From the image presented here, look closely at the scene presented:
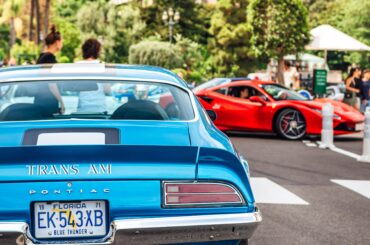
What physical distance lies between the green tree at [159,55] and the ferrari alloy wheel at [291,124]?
119 ft

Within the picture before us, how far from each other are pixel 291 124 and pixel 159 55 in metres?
36.9

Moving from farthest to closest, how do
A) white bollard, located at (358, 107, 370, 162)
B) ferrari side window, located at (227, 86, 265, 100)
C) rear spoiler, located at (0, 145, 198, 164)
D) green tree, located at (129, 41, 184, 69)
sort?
green tree, located at (129, 41, 184, 69)
ferrari side window, located at (227, 86, 265, 100)
white bollard, located at (358, 107, 370, 162)
rear spoiler, located at (0, 145, 198, 164)

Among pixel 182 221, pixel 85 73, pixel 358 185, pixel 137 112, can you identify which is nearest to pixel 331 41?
pixel 358 185

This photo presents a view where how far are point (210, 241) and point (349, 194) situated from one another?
4.96 metres

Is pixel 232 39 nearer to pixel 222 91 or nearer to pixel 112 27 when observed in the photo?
pixel 112 27

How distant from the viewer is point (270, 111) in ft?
50.8

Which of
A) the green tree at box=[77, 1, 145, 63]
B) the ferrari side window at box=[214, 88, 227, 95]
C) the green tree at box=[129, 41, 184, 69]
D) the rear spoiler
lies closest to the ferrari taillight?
the rear spoiler

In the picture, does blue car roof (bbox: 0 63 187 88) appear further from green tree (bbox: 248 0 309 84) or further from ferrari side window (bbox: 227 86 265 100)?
green tree (bbox: 248 0 309 84)

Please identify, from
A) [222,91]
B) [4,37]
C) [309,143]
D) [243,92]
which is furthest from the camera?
[4,37]

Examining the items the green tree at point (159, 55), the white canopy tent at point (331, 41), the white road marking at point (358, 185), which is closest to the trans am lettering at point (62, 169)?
the white road marking at point (358, 185)

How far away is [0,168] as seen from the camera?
361 cm

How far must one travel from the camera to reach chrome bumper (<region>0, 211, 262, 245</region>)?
3527 mm

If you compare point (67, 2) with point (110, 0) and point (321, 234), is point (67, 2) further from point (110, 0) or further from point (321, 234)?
point (321, 234)

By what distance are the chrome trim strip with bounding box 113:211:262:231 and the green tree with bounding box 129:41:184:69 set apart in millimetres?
48016
